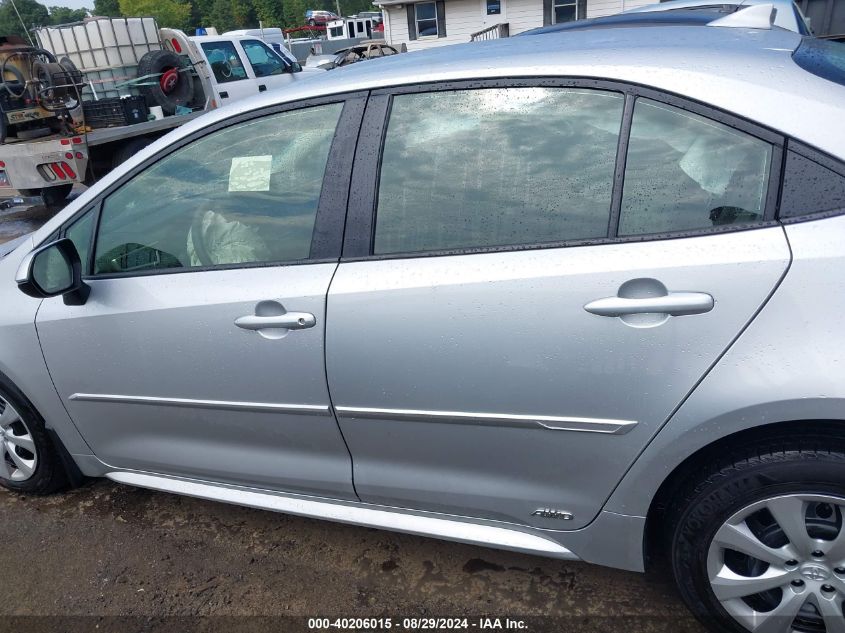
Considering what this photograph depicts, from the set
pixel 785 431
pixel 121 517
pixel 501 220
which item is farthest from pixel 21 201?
pixel 785 431

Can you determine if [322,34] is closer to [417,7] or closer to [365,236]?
[417,7]

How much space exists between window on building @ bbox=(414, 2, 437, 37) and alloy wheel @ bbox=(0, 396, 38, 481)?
25.3 meters

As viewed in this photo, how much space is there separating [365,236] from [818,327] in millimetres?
1205

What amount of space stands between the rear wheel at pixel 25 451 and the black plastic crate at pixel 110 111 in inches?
249

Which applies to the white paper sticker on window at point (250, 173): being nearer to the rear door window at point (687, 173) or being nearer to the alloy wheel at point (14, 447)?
the rear door window at point (687, 173)

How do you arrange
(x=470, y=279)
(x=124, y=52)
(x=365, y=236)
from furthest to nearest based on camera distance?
(x=124, y=52) → (x=365, y=236) → (x=470, y=279)

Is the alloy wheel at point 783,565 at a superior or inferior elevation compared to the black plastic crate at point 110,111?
inferior

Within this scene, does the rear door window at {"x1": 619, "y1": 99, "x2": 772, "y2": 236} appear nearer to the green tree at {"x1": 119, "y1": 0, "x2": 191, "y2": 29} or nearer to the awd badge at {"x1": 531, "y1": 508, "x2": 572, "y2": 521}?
the awd badge at {"x1": 531, "y1": 508, "x2": 572, "y2": 521}

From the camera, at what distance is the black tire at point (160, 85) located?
28.5 feet

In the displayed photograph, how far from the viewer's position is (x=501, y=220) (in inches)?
70.7

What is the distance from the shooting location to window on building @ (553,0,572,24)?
2369 centimetres

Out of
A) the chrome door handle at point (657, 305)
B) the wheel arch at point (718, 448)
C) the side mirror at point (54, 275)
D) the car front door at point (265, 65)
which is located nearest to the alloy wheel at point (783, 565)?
the wheel arch at point (718, 448)

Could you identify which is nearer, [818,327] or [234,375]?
[818,327]

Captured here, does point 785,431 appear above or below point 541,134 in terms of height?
below
